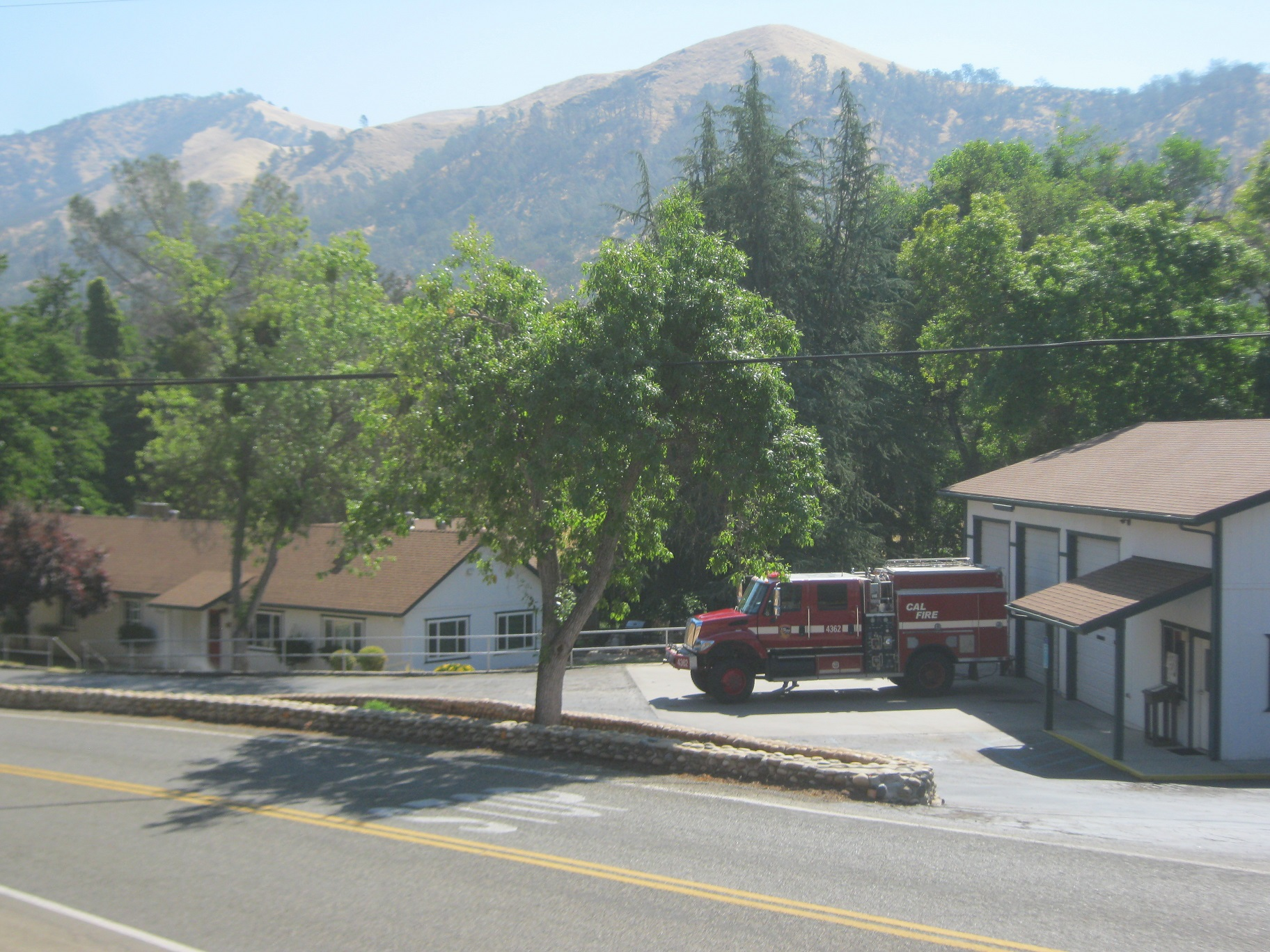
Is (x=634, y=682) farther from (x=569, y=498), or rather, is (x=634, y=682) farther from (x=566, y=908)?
(x=566, y=908)

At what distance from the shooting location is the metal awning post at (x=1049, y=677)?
18.0 metres

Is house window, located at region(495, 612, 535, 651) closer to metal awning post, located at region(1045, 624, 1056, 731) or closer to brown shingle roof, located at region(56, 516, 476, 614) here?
brown shingle roof, located at region(56, 516, 476, 614)

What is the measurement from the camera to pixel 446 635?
107ft

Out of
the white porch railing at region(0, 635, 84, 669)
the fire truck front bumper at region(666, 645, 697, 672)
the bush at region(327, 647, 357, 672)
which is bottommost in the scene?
the white porch railing at region(0, 635, 84, 669)

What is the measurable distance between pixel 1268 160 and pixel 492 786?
31095mm

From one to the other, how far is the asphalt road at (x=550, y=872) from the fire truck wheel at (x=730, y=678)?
7421mm

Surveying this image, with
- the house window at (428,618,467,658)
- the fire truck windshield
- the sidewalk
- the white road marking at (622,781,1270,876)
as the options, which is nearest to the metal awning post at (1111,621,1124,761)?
the sidewalk

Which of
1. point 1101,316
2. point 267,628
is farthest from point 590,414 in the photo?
point 267,628

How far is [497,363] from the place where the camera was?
1548 centimetres

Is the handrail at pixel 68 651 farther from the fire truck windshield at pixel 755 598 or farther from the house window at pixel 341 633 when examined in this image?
the fire truck windshield at pixel 755 598

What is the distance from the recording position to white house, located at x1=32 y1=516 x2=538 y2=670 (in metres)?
31.8

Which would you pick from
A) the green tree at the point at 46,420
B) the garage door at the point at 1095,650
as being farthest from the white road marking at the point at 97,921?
the green tree at the point at 46,420

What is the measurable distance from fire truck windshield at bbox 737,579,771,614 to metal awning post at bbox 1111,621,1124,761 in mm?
7148

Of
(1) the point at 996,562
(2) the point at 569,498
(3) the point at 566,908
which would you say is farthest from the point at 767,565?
(1) the point at 996,562
